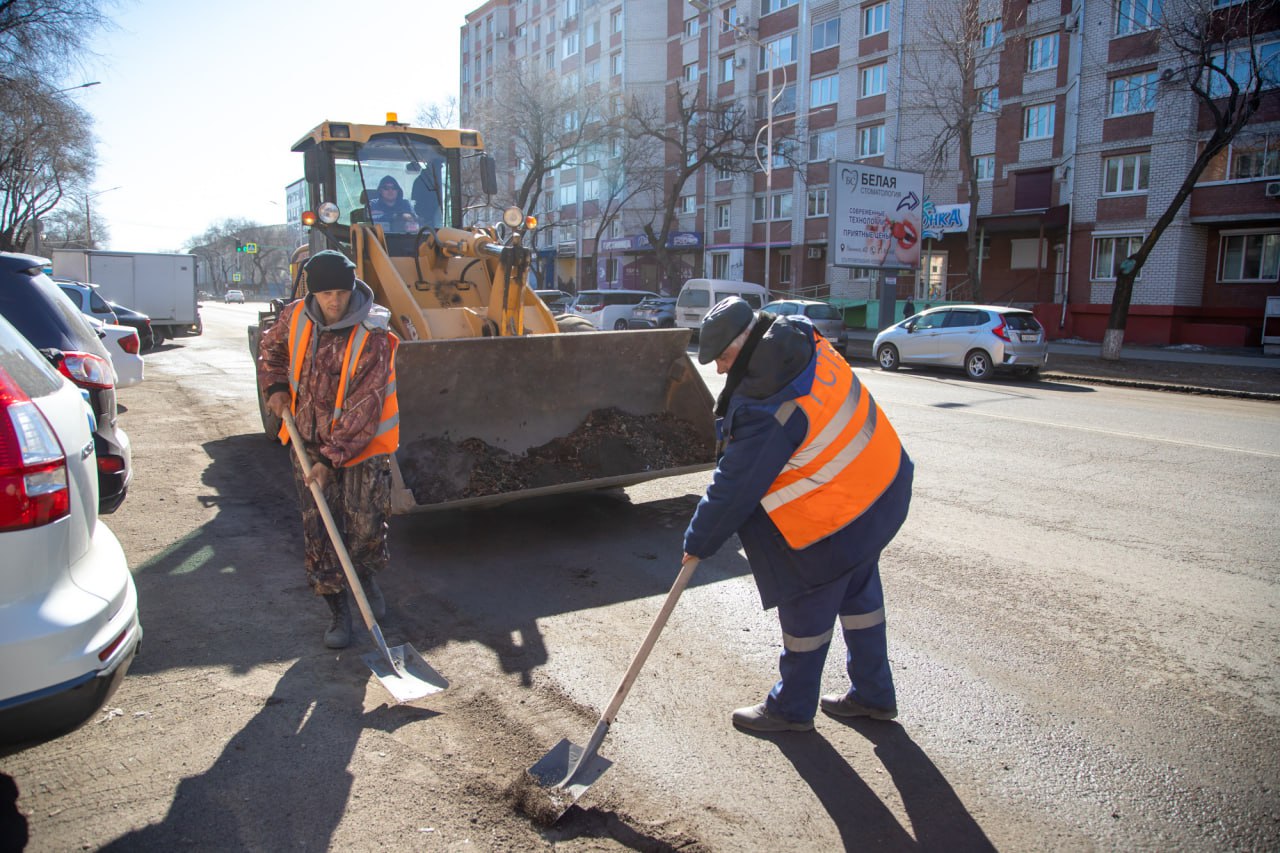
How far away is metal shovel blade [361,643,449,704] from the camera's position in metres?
3.60

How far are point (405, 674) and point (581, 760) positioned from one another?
109cm

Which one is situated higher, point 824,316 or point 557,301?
point 557,301

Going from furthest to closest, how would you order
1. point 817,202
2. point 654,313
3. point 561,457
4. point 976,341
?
point 817,202 → point 654,313 → point 976,341 → point 561,457

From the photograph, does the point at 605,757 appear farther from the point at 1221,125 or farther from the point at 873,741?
the point at 1221,125

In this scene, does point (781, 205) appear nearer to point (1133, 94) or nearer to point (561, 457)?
point (1133, 94)

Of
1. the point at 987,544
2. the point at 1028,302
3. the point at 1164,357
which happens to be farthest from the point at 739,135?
the point at 987,544

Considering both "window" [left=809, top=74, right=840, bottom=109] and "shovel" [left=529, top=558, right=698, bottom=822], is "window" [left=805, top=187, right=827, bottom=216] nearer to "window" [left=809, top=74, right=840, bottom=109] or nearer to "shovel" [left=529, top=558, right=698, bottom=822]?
"window" [left=809, top=74, right=840, bottom=109]

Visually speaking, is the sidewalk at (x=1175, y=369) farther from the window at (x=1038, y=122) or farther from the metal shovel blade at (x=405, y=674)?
the metal shovel blade at (x=405, y=674)

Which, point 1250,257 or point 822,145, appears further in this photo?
point 822,145

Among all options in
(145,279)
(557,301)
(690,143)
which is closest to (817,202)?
(690,143)

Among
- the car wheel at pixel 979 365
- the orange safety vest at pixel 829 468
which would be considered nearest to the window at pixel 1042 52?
the car wheel at pixel 979 365

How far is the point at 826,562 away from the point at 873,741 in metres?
0.74

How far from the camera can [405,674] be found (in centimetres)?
375

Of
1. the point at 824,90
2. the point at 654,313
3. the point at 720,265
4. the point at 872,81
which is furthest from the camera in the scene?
the point at 720,265
